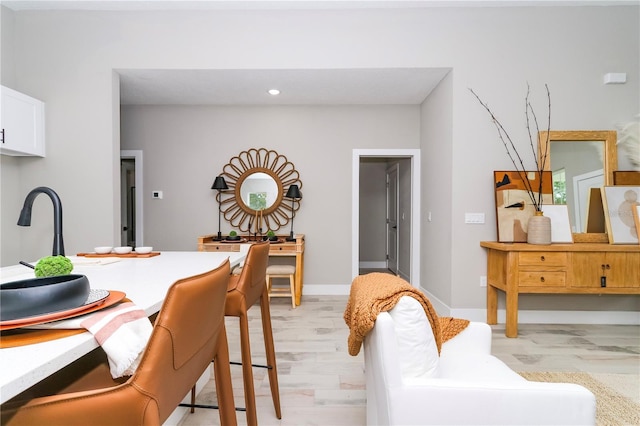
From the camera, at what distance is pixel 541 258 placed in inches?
110

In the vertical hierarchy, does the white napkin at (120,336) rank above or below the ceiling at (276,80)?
below

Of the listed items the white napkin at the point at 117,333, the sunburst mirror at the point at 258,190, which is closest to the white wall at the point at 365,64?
the sunburst mirror at the point at 258,190

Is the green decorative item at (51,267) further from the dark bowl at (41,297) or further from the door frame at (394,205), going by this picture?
the door frame at (394,205)

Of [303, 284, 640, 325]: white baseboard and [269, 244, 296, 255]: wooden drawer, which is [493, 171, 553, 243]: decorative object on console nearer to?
[303, 284, 640, 325]: white baseboard

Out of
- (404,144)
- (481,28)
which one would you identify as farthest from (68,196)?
(481,28)

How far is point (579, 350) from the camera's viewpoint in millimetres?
2609

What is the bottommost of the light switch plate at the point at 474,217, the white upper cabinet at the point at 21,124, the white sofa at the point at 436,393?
the white sofa at the point at 436,393

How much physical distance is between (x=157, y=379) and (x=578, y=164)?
3945 mm

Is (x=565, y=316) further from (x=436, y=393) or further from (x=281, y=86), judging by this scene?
(x=281, y=86)

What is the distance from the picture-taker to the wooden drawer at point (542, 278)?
2785 millimetres

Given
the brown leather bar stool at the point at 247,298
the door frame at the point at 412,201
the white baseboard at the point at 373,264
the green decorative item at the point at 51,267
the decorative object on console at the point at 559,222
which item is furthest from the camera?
the white baseboard at the point at 373,264

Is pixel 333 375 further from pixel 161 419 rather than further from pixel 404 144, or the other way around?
pixel 404 144

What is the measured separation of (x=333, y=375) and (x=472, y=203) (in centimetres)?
215

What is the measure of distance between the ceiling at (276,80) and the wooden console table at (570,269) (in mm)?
1985
